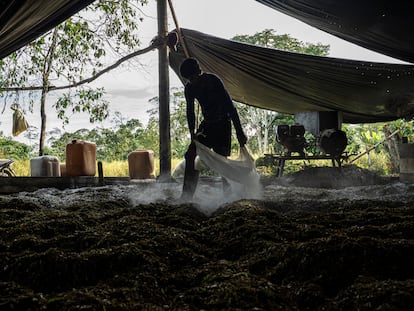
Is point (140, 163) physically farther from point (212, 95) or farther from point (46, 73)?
point (46, 73)

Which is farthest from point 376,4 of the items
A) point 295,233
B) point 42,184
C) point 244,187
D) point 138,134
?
point 138,134

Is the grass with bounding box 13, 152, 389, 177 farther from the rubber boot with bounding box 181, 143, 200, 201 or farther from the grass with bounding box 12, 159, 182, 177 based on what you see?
the rubber boot with bounding box 181, 143, 200, 201

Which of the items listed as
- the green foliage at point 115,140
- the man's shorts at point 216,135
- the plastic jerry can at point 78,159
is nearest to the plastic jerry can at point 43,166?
the plastic jerry can at point 78,159

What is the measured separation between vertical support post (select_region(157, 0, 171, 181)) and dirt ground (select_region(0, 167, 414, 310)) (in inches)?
81.2

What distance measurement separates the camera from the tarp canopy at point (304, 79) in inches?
148

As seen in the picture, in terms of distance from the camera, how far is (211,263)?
1319mm

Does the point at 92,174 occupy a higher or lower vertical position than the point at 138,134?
lower

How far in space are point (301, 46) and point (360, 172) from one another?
309 inches

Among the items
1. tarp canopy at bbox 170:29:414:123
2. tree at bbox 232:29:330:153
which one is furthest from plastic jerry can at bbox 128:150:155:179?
tree at bbox 232:29:330:153

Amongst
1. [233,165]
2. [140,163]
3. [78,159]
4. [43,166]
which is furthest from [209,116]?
[43,166]

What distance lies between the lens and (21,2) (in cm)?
273

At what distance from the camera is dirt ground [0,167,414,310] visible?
3.10ft

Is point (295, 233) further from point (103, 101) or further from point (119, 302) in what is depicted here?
point (103, 101)

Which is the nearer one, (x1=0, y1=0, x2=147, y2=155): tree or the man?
the man
